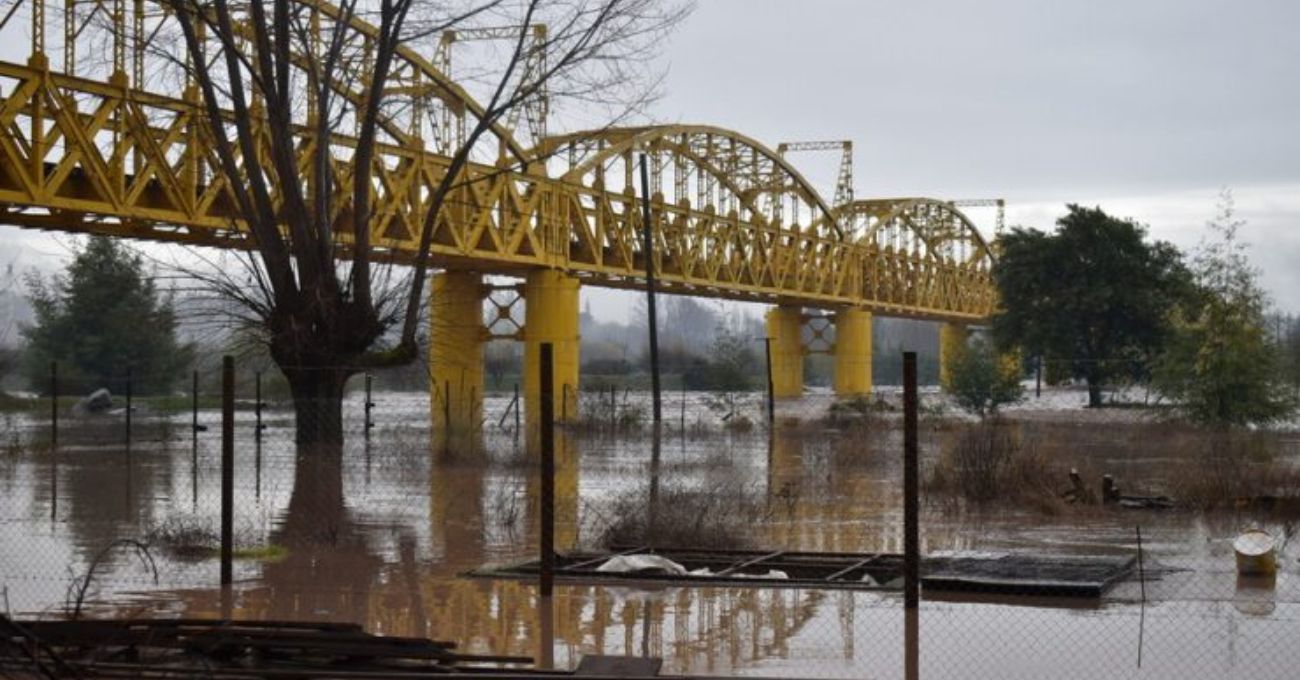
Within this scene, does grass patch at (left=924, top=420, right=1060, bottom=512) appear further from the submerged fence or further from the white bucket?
the white bucket

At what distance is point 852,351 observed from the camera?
9294 cm

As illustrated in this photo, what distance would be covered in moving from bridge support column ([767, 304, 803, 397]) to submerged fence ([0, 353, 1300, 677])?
50.0 meters

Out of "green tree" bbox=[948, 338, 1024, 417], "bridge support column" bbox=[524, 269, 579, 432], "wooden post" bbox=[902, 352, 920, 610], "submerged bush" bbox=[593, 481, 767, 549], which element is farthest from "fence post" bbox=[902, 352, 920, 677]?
"bridge support column" bbox=[524, 269, 579, 432]

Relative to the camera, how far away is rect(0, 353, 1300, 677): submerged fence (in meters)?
13.3

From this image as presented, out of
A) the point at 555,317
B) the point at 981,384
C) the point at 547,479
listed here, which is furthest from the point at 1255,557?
the point at 555,317

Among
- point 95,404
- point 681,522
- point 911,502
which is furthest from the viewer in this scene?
point 95,404

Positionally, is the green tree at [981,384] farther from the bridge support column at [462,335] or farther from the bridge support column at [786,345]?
the bridge support column at [786,345]

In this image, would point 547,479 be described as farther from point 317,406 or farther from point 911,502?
point 317,406

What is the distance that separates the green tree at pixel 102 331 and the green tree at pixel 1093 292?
33636 millimetres

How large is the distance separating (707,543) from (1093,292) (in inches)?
1925

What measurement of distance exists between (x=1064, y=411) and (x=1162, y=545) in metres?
41.6

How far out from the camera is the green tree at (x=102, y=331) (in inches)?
2598

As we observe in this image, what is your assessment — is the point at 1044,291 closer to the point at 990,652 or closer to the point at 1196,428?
the point at 1196,428

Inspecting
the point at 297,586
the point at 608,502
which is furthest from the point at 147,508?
the point at 297,586
